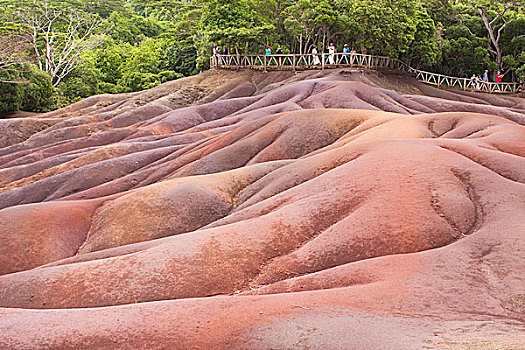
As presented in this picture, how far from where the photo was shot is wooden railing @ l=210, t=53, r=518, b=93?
139 feet

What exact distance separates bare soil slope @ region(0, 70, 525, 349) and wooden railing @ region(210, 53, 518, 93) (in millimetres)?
21844

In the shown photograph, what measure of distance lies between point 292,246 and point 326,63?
35.0 m

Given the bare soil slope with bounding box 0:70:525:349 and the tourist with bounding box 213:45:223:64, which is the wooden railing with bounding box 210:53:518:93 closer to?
the tourist with bounding box 213:45:223:64

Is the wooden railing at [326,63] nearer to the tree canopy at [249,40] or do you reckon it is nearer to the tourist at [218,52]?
the tourist at [218,52]

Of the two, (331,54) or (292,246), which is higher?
(331,54)

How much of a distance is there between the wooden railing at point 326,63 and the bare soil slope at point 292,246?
2184 centimetres

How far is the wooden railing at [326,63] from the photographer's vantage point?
139ft

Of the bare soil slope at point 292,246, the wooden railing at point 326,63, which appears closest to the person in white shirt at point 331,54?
the wooden railing at point 326,63

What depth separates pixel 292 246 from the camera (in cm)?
1034

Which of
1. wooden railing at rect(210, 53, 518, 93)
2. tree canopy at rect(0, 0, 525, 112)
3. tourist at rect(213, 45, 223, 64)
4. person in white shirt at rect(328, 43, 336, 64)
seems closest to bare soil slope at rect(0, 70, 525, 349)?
person in white shirt at rect(328, 43, 336, 64)

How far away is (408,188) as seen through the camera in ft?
35.5

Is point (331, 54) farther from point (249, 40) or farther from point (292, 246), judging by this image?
point (292, 246)

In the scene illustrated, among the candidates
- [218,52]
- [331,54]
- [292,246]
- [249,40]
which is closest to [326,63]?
[331,54]

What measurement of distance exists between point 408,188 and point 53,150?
2622 centimetres
